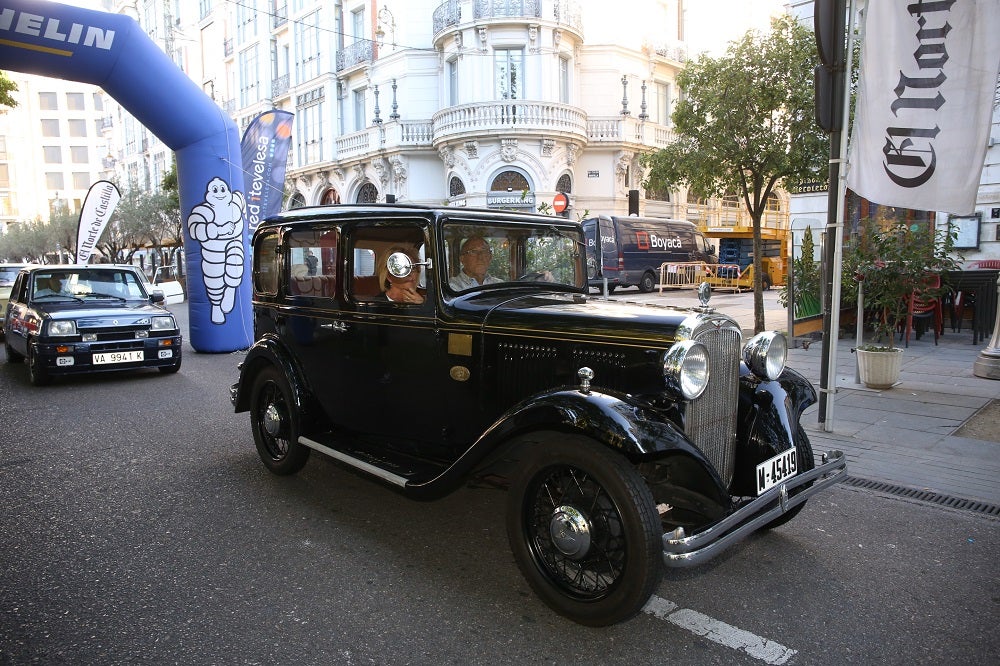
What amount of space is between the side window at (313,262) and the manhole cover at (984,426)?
5.40 m

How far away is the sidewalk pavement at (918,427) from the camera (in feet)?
15.4

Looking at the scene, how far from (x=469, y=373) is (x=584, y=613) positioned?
1402mm

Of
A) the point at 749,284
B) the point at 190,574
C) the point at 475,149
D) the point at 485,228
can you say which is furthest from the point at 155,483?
the point at 749,284

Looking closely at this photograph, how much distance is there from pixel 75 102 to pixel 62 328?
244 feet

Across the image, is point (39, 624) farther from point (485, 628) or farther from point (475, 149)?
point (475, 149)

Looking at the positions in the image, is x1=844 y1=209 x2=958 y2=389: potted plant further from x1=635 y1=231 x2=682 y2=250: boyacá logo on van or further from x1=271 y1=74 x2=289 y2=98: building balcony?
x1=271 y1=74 x2=289 y2=98: building balcony

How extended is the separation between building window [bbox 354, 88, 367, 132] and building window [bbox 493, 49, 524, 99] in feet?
24.6

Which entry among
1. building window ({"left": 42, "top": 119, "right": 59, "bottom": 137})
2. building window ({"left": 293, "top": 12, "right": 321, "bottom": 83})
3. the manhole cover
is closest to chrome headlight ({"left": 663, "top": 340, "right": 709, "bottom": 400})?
the manhole cover

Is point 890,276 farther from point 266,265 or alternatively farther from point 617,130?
point 617,130

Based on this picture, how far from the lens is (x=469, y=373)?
12.0 feet

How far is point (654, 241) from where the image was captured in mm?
25906

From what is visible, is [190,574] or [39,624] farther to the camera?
[190,574]

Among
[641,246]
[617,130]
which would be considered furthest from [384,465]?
[617,130]

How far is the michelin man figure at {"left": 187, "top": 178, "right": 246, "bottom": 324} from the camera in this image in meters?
10.5
